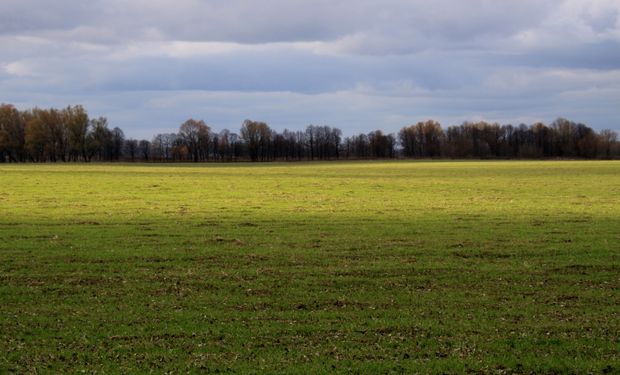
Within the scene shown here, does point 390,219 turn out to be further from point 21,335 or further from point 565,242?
point 21,335

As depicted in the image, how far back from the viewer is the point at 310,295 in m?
13.7

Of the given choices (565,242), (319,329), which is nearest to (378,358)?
(319,329)

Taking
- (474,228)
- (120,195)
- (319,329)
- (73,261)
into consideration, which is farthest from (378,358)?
(120,195)

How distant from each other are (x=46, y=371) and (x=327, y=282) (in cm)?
707

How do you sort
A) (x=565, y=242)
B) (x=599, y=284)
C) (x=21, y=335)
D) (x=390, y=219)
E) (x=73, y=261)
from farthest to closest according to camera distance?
1. (x=390, y=219)
2. (x=565, y=242)
3. (x=73, y=261)
4. (x=599, y=284)
5. (x=21, y=335)

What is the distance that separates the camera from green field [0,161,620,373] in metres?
9.84

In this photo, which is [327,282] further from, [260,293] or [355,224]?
[355,224]

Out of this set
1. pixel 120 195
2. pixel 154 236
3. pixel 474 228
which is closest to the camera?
pixel 154 236

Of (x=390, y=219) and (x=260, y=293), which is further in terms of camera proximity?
(x=390, y=219)

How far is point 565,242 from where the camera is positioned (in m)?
21.3

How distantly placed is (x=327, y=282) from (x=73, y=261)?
7398mm

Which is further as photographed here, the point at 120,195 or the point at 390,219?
the point at 120,195

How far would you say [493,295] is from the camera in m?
13.6

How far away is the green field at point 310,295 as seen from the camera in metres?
9.84
